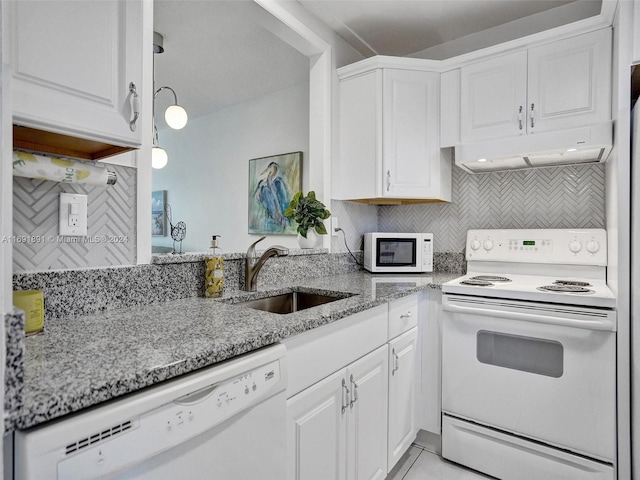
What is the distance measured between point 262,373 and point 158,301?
66cm

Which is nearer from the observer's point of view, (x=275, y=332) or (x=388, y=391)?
(x=275, y=332)

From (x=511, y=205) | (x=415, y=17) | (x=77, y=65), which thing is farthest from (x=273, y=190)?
(x=77, y=65)

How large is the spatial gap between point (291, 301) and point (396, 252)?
2.86 ft

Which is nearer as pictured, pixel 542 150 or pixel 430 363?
pixel 542 150

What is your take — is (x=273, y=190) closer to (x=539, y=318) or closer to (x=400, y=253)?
(x=400, y=253)

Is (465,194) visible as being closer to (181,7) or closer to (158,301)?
(158,301)

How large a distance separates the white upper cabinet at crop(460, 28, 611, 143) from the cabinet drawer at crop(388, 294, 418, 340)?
1029 mm

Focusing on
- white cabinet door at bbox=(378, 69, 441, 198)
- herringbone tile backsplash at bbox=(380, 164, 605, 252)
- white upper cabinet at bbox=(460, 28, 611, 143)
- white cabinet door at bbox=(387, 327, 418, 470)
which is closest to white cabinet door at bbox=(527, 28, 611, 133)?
white upper cabinet at bbox=(460, 28, 611, 143)

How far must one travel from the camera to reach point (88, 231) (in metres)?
1.21

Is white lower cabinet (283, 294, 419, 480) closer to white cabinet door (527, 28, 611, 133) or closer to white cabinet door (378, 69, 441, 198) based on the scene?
white cabinet door (378, 69, 441, 198)

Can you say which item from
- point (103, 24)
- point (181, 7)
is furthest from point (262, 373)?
point (181, 7)

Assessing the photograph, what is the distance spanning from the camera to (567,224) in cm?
217

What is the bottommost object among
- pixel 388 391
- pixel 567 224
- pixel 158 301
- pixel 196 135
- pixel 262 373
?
pixel 388 391

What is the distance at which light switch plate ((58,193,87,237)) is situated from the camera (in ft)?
3.73
